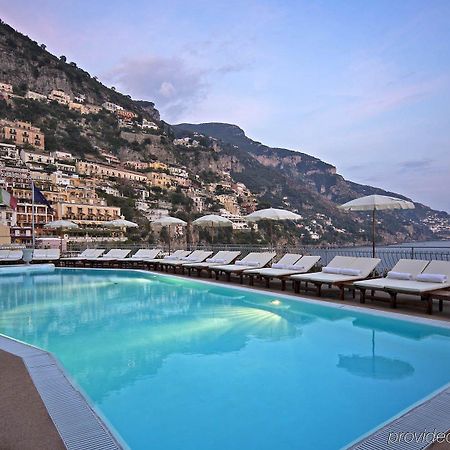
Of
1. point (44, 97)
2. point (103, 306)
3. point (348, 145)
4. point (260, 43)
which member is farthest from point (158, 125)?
point (103, 306)

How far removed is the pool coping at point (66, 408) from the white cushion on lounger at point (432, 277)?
18.2ft

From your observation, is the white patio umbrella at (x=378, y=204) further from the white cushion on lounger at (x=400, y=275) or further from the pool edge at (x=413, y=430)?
the pool edge at (x=413, y=430)

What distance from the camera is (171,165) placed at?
Answer: 99.9 meters

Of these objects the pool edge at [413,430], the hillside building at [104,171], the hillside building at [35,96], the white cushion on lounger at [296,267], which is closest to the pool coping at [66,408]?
the pool edge at [413,430]

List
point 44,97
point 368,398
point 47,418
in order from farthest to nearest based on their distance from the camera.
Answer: point 44,97 → point 368,398 → point 47,418

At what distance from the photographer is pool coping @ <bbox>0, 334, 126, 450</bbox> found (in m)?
2.23

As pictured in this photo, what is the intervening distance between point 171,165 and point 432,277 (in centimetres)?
9667

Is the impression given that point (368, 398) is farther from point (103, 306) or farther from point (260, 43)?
point (260, 43)

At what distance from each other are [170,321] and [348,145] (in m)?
35.8

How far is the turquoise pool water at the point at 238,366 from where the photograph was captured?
9.33 feet

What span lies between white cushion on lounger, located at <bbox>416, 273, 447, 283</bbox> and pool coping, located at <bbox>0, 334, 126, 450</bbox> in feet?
18.2

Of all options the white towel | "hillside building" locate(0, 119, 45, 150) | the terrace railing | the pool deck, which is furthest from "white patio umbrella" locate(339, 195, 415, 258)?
"hillside building" locate(0, 119, 45, 150)

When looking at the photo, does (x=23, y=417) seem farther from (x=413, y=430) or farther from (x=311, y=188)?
(x=311, y=188)

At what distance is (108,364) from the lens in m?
4.23
